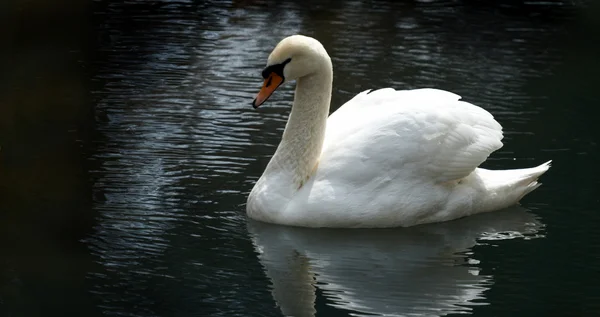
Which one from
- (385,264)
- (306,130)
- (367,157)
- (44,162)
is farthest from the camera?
(44,162)

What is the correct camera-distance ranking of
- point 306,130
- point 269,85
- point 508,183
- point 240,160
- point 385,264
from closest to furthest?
point 385,264
point 269,85
point 306,130
point 508,183
point 240,160

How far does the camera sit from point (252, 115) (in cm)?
1128

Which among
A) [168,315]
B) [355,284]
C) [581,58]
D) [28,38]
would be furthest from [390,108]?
[28,38]

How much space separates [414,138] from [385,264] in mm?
998

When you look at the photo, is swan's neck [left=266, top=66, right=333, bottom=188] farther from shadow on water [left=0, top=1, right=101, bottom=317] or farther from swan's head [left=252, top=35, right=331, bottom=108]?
shadow on water [left=0, top=1, right=101, bottom=317]

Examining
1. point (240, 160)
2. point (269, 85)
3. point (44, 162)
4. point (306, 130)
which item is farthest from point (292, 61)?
point (44, 162)

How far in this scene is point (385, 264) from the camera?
827 cm

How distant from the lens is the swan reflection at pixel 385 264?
760 centimetres

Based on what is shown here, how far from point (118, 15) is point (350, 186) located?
280 inches

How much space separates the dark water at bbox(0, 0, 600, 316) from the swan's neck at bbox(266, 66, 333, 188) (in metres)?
0.44

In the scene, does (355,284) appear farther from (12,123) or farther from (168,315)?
(12,123)

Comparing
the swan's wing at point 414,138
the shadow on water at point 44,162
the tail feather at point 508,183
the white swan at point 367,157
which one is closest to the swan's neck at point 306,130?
the white swan at point 367,157

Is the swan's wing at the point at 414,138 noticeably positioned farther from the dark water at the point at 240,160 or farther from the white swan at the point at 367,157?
the dark water at the point at 240,160

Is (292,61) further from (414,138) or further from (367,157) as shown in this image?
(414,138)
